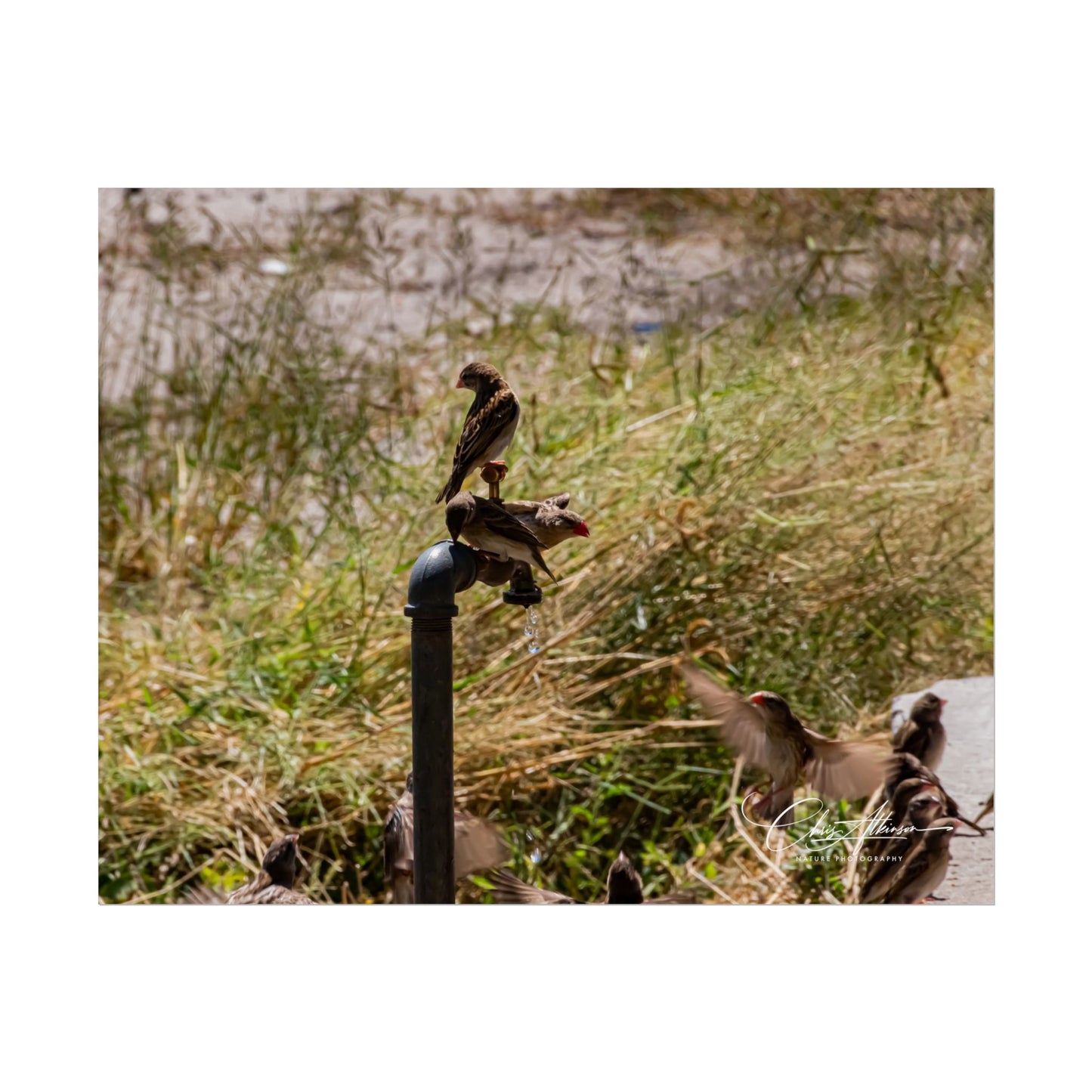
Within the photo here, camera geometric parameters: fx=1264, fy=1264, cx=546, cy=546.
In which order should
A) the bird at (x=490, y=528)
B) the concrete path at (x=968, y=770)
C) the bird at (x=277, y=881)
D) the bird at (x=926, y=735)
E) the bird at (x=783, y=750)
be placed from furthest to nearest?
the bird at (x=926, y=735) → the concrete path at (x=968, y=770) → the bird at (x=783, y=750) → the bird at (x=277, y=881) → the bird at (x=490, y=528)

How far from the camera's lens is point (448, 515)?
171 cm

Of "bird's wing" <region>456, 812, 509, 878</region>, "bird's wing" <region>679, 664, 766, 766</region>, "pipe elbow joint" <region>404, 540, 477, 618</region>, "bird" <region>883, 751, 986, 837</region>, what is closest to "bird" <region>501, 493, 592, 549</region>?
"pipe elbow joint" <region>404, 540, 477, 618</region>

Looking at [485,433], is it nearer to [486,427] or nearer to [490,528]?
[486,427]

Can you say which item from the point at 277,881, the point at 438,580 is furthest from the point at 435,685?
the point at 277,881

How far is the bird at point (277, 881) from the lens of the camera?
85.3 inches

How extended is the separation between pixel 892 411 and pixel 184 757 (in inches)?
69.6

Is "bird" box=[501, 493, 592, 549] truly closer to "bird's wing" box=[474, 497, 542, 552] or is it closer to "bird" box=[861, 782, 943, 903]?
"bird's wing" box=[474, 497, 542, 552]

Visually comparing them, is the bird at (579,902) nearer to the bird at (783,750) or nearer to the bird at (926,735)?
the bird at (783,750)

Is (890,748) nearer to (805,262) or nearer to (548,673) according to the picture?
(548,673)

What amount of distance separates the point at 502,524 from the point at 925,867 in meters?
1.24

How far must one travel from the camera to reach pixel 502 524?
1.70 metres

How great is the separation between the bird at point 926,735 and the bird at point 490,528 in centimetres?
115

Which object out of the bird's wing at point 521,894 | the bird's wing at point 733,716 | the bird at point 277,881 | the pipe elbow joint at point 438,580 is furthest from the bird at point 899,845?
the pipe elbow joint at point 438,580

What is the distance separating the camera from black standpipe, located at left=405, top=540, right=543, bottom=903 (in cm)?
170
